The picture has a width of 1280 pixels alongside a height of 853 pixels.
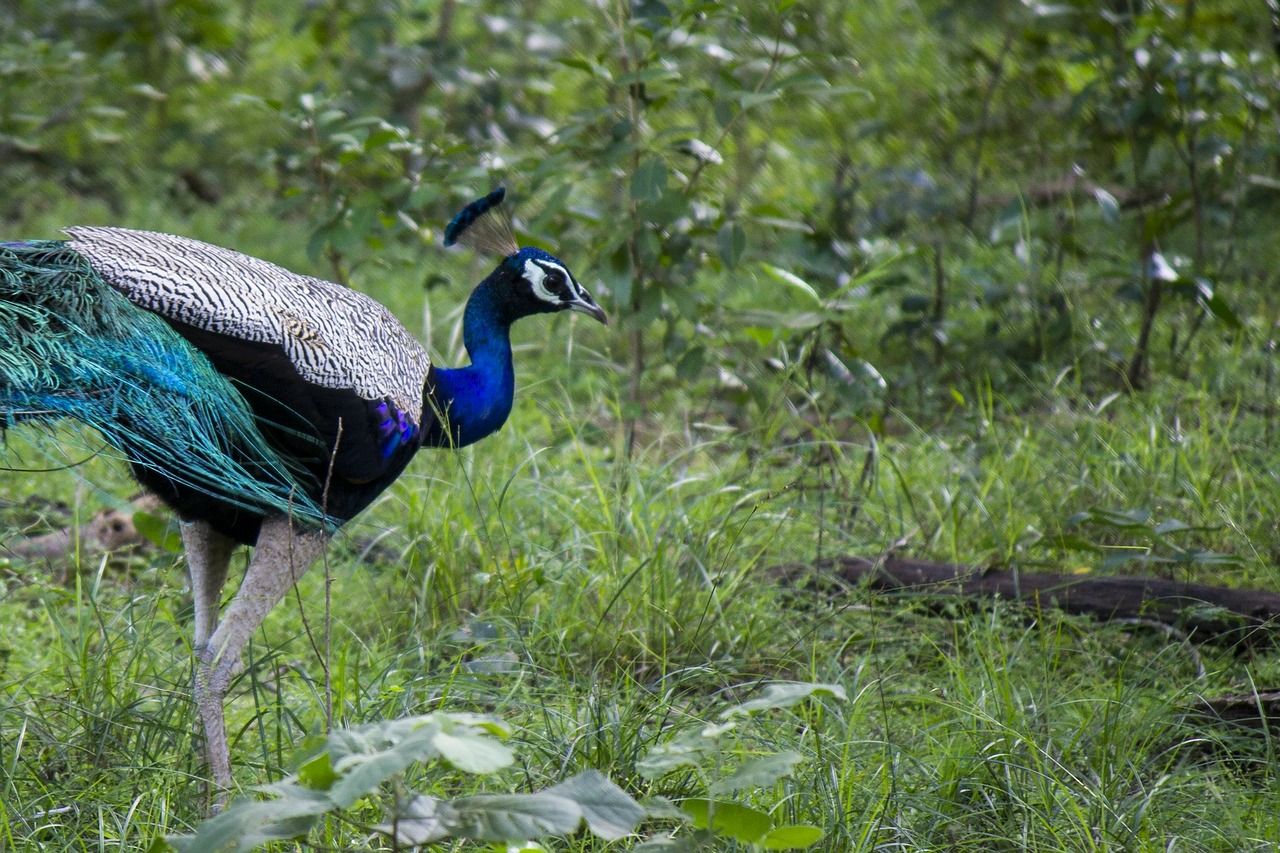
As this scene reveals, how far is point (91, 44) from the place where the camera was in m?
5.86

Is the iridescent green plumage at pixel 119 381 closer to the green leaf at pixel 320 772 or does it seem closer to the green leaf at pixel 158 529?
the green leaf at pixel 158 529

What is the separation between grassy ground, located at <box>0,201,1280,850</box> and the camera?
2227mm

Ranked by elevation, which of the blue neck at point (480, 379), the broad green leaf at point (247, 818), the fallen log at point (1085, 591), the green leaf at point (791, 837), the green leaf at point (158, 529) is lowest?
the fallen log at point (1085, 591)

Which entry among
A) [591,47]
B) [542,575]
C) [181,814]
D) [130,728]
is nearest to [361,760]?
[181,814]

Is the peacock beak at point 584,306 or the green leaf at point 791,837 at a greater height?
the green leaf at point 791,837

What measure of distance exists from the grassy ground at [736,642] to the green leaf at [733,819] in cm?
51

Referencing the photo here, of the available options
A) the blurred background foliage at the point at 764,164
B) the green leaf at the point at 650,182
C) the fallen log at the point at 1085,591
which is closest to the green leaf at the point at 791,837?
the fallen log at the point at 1085,591

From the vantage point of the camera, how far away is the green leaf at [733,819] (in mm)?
1558

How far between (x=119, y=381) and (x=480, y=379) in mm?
909

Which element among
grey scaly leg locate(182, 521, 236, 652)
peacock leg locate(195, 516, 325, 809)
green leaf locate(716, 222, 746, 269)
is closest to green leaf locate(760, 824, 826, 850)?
peacock leg locate(195, 516, 325, 809)

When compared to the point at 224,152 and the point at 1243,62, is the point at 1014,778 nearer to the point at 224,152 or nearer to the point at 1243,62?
the point at 1243,62

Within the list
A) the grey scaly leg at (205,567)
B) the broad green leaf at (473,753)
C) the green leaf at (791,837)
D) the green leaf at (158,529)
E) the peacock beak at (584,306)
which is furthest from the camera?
the peacock beak at (584,306)

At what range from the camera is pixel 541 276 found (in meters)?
3.10

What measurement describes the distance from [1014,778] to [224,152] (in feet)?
18.8
